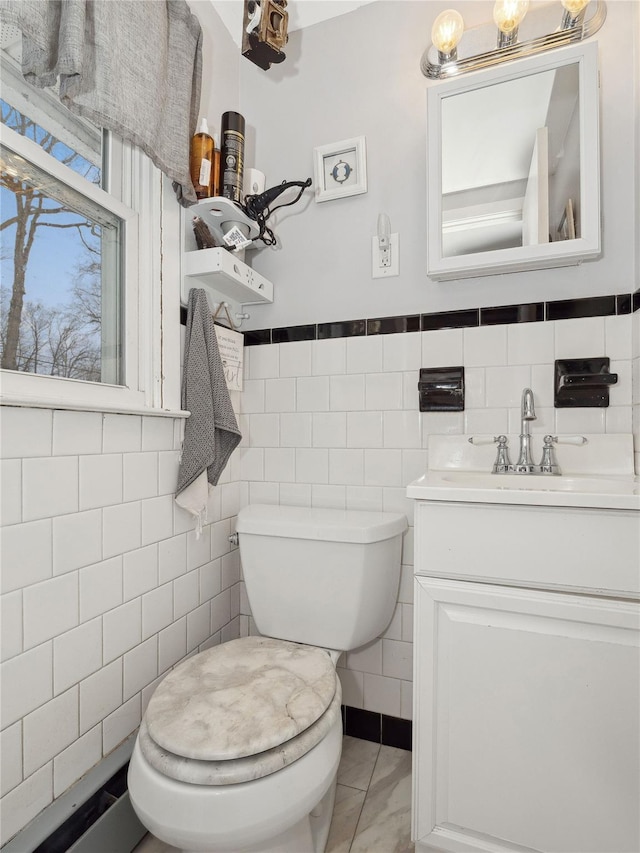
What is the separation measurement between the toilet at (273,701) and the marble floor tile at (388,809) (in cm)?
12

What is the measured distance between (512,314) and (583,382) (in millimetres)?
275

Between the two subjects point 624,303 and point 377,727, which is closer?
point 624,303

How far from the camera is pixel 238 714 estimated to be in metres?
0.82

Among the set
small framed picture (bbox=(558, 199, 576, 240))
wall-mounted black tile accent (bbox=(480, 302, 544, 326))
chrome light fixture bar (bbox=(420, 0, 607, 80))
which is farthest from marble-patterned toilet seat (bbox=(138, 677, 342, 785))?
chrome light fixture bar (bbox=(420, 0, 607, 80))

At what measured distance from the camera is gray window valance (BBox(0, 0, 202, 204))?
0.84 m

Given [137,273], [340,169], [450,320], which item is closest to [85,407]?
[137,273]

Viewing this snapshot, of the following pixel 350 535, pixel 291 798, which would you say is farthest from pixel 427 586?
pixel 291 798

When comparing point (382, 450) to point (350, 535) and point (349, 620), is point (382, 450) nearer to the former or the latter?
point (350, 535)

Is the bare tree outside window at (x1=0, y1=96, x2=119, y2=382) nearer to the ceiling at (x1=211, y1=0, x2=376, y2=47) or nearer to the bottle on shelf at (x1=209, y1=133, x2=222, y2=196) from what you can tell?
the bottle on shelf at (x1=209, y1=133, x2=222, y2=196)

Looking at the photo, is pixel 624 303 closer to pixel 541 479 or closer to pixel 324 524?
pixel 541 479

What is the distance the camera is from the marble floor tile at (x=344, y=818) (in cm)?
104

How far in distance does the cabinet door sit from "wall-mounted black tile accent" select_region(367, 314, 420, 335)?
2.55 feet

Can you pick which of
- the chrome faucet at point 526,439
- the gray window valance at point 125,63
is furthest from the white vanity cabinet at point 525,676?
the gray window valance at point 125,63

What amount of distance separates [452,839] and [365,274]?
1.48 m
